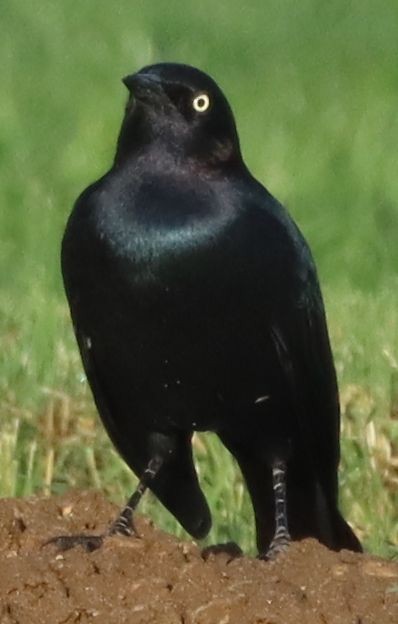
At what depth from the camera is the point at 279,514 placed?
20.2 ft

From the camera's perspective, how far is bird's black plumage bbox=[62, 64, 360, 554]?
5.83 metres

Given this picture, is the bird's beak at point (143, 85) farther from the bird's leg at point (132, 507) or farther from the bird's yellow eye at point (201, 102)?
the bird's leg at point (132, 507)

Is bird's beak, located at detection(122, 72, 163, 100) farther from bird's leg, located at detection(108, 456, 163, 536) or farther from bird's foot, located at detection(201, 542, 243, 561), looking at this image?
bird's foot, located at detection(201, 542, 243, 561)

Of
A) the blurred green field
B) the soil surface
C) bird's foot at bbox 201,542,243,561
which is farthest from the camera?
the blurred green field

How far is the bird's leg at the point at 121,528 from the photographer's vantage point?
5492 mm

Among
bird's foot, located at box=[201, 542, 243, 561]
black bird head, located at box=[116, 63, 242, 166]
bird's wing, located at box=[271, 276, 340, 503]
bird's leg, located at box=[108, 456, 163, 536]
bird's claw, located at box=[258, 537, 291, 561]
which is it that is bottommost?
bird's foot, located at box=[201, 542, 243, 561]

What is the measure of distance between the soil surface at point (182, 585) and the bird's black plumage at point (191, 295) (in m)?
0.60

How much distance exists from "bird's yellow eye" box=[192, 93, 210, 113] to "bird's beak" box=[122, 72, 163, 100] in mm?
95

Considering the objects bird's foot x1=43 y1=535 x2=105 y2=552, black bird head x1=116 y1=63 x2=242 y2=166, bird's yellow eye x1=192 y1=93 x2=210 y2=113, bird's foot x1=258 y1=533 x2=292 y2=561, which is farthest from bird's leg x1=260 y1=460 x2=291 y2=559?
bird's yellow eye x1=192 y1=93 x2=210 y2=113

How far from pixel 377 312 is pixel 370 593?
3.96 metres

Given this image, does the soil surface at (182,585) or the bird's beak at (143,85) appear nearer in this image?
the soil surface at (182,585)

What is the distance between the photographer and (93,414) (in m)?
7.66

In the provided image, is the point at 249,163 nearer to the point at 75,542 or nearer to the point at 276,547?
the point at 276,547

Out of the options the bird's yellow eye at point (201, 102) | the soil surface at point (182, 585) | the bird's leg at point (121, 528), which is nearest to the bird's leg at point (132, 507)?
the bird's leg at point (121, 528)
